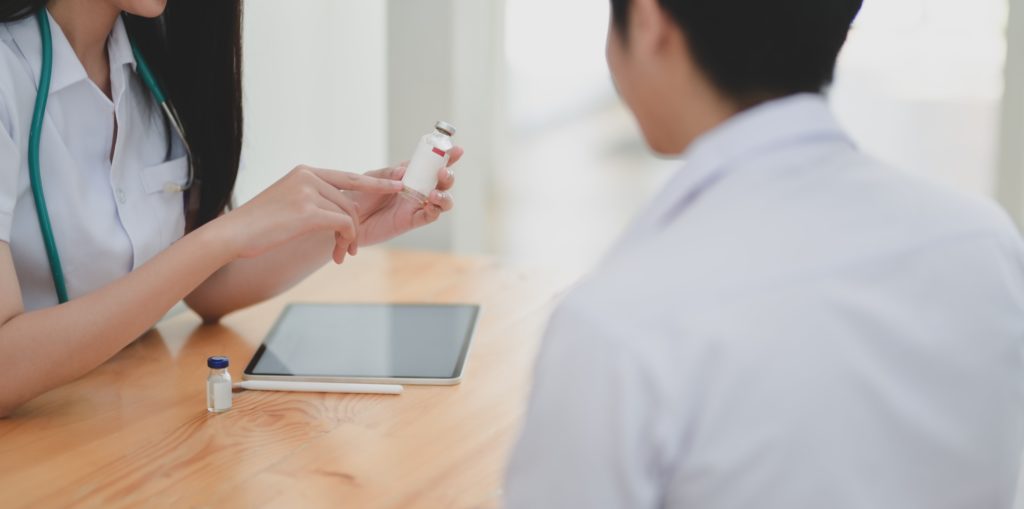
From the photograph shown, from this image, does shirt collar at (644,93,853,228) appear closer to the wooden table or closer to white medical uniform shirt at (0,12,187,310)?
the wooden table

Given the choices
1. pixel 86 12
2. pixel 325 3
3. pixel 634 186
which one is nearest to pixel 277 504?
pixel 86 12

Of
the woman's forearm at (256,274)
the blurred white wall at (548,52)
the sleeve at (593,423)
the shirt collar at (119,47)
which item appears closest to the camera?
the sleeve at (593,423)

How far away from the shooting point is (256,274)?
1515mm

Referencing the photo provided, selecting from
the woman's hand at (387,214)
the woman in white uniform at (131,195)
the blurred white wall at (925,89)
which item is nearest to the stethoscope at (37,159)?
the woman in white uniform at (131,195)

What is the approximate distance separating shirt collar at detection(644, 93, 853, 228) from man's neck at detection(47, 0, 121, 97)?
908 millimetres

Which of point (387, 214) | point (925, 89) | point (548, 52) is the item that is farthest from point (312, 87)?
point (548, 52)

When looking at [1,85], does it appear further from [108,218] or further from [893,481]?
[893,481]

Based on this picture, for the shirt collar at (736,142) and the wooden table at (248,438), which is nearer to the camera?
the shirt collar at (736,142)

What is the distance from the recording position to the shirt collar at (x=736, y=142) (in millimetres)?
679

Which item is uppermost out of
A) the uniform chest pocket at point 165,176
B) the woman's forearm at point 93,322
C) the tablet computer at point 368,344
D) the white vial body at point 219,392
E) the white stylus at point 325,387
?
the uniform chest pocket at point 165,176

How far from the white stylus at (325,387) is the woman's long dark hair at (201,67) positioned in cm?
35

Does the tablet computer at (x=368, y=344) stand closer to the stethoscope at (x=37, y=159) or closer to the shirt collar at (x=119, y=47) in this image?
the stethoscope at (x=37, y=159)

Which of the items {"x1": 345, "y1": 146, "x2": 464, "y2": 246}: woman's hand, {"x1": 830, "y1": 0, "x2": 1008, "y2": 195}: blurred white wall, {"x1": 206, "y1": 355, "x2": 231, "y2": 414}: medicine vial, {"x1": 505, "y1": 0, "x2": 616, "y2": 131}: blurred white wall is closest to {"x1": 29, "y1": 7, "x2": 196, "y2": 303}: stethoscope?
{"x1": 206, "y1": 355, "x2": 231, "y2": 414}: medicine vial

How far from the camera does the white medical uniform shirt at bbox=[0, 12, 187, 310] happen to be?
1229 millimetres
